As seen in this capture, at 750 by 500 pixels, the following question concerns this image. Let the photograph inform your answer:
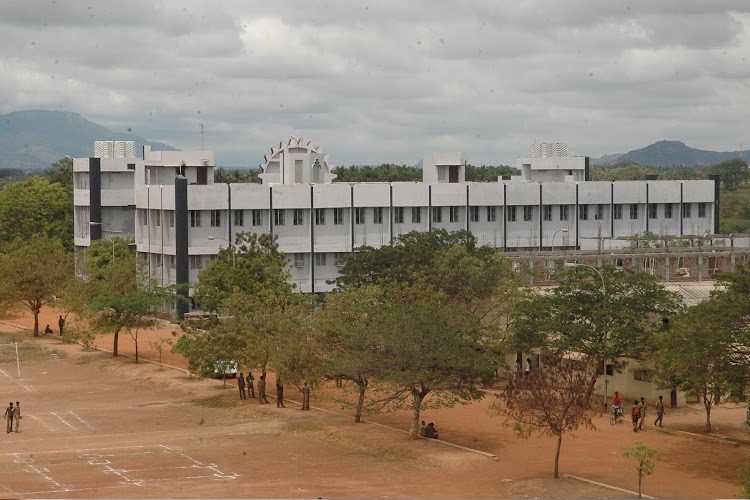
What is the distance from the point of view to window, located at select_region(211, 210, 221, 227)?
304 feet

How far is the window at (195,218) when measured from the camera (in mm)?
92438

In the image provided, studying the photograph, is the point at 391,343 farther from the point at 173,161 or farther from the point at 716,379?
the point at 173,161

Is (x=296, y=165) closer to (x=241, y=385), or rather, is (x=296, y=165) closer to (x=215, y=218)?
(x=215, y=218)

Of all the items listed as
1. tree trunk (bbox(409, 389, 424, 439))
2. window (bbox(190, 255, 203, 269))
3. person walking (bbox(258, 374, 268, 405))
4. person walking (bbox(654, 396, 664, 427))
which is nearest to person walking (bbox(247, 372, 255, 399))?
person walking (bbox(258, 374, 268, 405))

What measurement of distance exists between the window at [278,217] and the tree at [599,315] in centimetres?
4009

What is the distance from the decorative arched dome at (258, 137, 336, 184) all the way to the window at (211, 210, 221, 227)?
9.97 meters

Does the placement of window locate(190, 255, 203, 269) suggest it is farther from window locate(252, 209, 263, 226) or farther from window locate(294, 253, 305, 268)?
window locate(294, 253, 305, 268)

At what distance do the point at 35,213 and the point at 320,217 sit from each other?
155ft

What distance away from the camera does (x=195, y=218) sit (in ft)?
304

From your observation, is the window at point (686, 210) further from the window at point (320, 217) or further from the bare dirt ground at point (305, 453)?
the bare dirt ground at point (305, 453)

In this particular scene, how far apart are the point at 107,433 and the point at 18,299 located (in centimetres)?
3871

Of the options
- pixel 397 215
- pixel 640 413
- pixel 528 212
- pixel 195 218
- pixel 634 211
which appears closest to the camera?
pixel 640 413

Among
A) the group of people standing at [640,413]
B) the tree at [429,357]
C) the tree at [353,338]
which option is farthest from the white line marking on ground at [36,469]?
the group of people standing at [640,413]

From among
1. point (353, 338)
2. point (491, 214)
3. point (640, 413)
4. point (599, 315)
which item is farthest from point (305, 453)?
point (491, 214)
